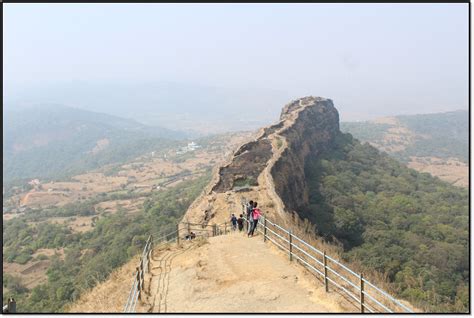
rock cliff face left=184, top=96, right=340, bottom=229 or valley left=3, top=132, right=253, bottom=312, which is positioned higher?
rock cliff face left=184, top=96, right=340, bottom=229

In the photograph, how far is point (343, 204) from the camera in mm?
38938

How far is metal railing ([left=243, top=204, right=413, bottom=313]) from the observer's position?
9.02 m

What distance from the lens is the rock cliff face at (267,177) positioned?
24609mm

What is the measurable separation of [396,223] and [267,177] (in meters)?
15.2

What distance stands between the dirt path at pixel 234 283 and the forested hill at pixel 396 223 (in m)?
6.31

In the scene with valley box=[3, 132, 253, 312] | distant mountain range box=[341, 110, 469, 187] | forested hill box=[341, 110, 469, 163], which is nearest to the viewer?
valley box=[3, 132, 253, 312]

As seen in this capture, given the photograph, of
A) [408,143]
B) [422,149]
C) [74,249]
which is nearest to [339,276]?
[74,249]

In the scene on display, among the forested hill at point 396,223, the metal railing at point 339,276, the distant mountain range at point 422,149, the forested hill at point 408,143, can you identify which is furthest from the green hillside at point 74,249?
the forested hill at point 408,143

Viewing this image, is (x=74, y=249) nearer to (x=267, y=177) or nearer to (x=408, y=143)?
(x=267, y=177)

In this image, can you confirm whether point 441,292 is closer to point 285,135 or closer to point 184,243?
point 184,243

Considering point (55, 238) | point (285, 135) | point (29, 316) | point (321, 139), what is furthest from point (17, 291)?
point (29, 316)

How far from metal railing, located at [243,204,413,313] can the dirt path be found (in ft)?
1.08

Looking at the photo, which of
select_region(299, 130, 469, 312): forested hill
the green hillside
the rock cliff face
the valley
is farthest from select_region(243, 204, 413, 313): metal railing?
the valley

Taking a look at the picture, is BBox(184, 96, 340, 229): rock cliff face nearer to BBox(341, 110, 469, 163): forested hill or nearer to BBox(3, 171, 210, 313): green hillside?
BBox(3, 171, 210, 313): green hillside
